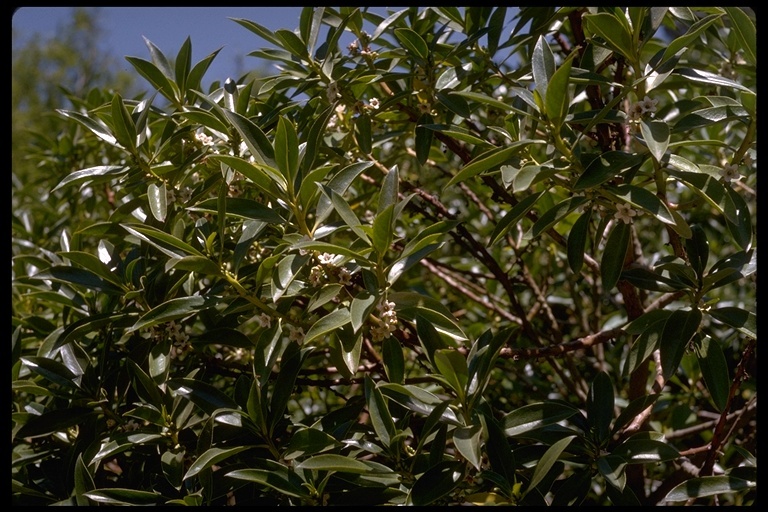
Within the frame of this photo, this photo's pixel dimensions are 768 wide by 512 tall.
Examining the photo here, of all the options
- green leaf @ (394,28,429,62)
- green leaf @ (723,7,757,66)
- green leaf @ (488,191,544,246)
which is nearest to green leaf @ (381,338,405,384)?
green leaf @ (488,191,544,246)

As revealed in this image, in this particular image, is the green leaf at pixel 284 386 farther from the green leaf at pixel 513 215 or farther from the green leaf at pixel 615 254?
the green leaf at pixel 615 254

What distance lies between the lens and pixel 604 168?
3.04 ft

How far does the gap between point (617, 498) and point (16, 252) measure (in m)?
2.00

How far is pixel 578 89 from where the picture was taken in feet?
3.72

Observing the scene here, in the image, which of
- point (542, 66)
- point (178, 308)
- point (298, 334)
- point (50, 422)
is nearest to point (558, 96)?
point (542, 66)

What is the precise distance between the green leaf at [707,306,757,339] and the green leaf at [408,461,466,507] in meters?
0.45

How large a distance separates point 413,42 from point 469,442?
2.43 ft

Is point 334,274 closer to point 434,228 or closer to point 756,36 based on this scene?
point 434,228

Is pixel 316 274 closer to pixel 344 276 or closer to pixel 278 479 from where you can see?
pixel 344 276

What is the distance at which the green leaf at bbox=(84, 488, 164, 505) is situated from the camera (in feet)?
3.17

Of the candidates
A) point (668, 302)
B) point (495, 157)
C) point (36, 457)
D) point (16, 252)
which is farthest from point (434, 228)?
point (16, 252)

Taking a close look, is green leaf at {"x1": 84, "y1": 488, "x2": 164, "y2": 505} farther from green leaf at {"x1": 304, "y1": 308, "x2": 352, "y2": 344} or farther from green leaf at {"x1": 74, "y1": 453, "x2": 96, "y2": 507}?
green leaf at {"x1": 304, "y1": 308, "x2": 352, "y2": 344}

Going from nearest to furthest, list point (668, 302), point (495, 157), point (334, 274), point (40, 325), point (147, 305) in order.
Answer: point (495, 157) → point (334, 274) → point (147, 305) → point (668, 302) → point (40, 325)

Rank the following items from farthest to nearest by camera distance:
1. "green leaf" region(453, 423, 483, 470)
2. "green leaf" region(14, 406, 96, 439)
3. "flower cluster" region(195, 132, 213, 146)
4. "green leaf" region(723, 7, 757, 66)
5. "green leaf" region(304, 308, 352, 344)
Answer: "flower cluster" region(195, 132, 213, 146) → "green leaf" region(14, 406, 96, 439) → "green leaf" region(723, 7, 757, 66) → "green leaf" region(304, 308, 352, 344) → "green leaf" region(453, 423, 483, 470)
